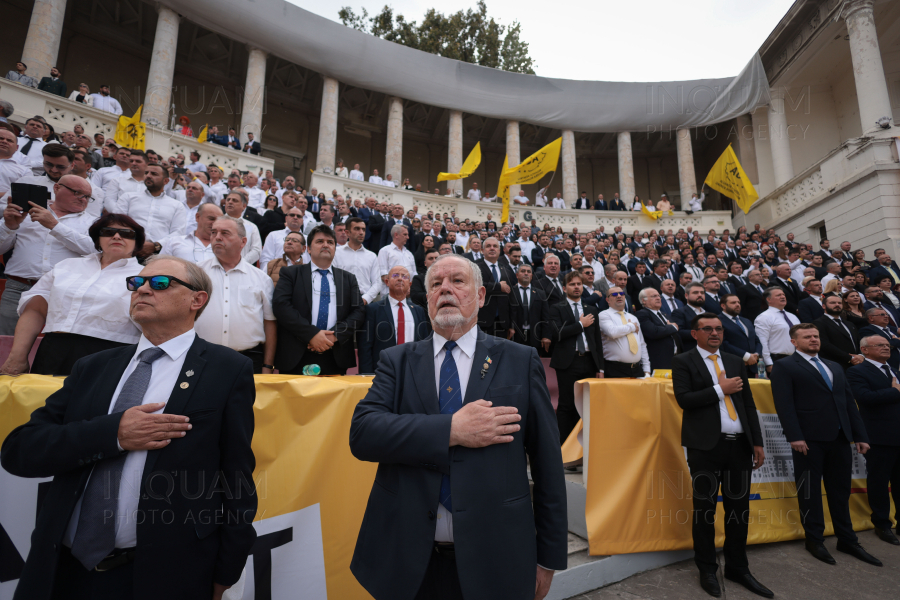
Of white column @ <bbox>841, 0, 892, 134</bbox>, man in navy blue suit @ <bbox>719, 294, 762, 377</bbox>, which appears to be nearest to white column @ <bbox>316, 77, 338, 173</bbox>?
man in navy blue suit @ <bbox>719, 294, 762, 377</bbox>

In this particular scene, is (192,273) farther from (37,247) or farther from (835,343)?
A: (835,343)

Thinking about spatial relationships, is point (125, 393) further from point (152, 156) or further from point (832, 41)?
point (832, 41)

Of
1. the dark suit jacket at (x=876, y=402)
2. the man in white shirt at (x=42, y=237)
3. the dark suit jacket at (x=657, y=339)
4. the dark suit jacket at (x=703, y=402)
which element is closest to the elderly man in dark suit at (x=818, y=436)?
the dark suit jacket at (x=876, y=402)

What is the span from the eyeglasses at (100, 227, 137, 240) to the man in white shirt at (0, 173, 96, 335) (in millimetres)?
935

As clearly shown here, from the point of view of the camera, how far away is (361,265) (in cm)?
564

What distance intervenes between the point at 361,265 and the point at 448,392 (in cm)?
420

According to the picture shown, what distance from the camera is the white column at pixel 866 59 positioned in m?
16.1

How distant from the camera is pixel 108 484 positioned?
1429 mm

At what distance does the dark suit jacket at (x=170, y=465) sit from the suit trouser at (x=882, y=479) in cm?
570

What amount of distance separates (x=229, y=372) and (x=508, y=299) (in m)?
4.56

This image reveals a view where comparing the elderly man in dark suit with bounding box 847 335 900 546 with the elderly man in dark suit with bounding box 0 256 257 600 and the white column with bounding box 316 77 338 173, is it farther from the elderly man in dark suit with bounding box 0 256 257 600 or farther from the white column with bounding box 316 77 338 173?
the white column with bounding box 316 77 338 173

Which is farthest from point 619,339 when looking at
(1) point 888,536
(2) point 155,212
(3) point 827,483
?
(2) point 155,212

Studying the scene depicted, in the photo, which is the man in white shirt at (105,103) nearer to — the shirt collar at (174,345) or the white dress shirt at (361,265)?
the white dress shirt at (361,265)

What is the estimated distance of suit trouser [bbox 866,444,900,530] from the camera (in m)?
4.20
